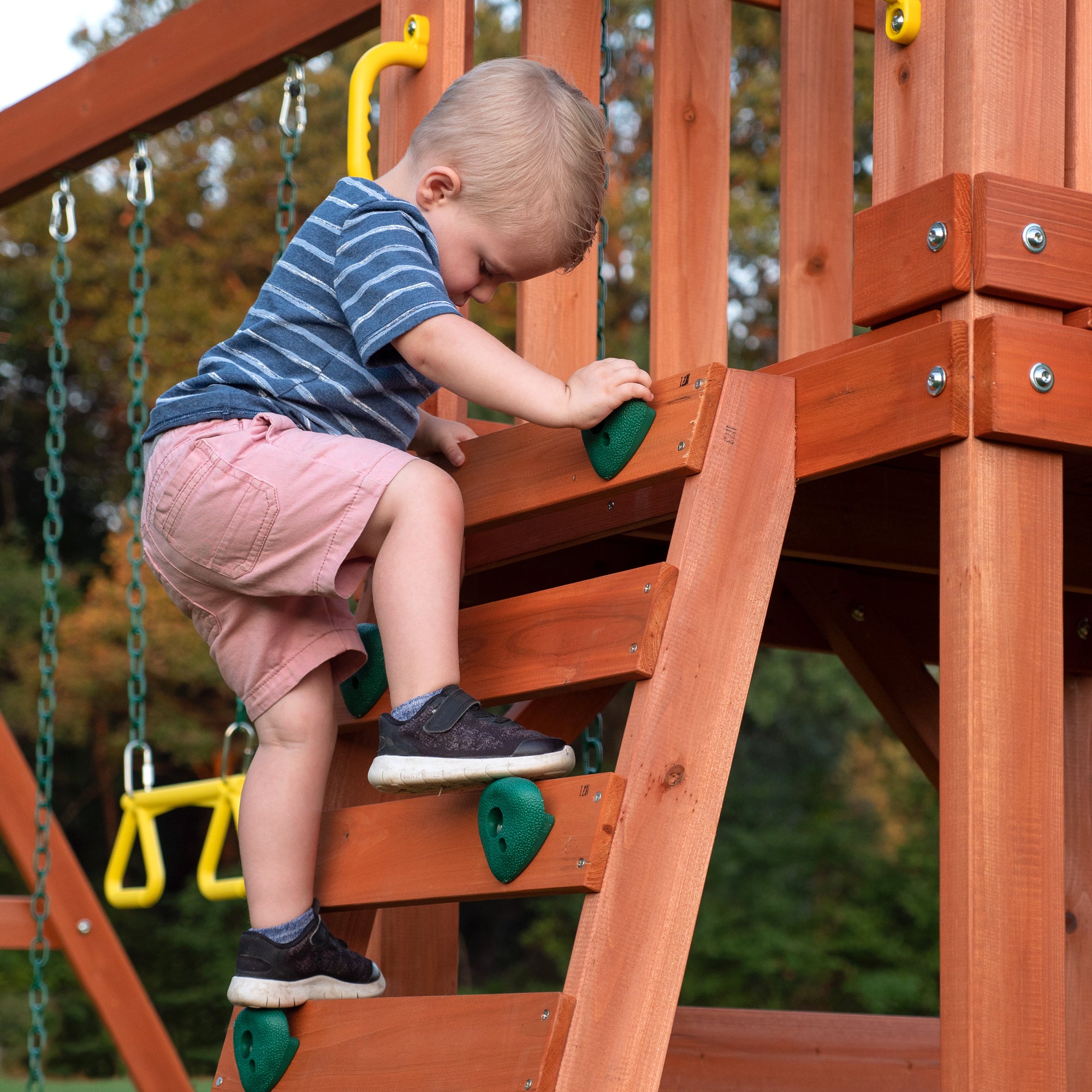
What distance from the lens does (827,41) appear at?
2793 millimetres

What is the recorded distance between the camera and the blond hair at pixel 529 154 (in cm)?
192

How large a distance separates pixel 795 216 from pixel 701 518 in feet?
3.68

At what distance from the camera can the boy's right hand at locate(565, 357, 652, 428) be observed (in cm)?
176

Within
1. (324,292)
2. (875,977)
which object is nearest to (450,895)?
(324,292)

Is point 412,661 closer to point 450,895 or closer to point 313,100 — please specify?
point 450,895

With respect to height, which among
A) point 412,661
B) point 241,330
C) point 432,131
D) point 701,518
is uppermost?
point 432,131

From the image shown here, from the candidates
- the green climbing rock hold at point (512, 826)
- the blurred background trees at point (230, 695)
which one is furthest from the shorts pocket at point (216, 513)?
the blurred background trees at point (230, 695)

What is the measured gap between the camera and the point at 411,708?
5.73ft

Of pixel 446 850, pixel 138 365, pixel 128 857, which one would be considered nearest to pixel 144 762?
pixel 128 857

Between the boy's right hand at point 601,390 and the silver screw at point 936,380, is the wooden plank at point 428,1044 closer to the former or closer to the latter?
the boy's right hand at point 601,390

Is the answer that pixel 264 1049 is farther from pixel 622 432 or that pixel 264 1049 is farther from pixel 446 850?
pixel 622 432

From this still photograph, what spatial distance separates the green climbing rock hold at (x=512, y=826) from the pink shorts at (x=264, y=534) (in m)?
0.35

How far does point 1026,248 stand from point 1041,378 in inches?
5.9

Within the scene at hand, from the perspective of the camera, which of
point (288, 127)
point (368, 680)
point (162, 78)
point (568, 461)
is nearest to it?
point (568, 461)
